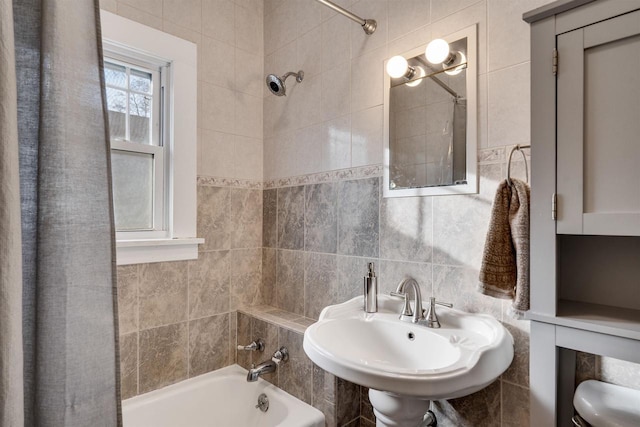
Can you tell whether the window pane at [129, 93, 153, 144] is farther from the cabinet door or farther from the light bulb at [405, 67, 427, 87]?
the cabinet door

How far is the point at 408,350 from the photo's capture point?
4.27ft

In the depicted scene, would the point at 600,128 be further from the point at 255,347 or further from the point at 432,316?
the point at 255,347

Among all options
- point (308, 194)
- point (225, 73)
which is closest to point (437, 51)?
point (308, 194)

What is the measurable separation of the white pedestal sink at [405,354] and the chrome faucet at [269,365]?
49 cm

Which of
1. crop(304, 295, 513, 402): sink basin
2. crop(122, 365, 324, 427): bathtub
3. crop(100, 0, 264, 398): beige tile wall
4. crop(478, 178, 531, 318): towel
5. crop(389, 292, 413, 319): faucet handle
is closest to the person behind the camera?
crop(304, 295, 513, 402): sink basin

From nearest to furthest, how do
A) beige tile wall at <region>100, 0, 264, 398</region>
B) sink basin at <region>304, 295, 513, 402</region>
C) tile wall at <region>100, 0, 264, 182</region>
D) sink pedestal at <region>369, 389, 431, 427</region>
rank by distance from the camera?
1. sink basin at <region>304, 295, 513, 402</region>
2. sink pedestal at <region>369, 389, 431, 427</region>
3. beige tile wall at <region>100, 0, 264, 398</region>
4. tile wall at <region>100, 0, 264, 182</region>

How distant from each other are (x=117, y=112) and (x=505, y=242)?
6.12 ft

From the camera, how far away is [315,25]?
1948 millimetres

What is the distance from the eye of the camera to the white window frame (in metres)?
1.80

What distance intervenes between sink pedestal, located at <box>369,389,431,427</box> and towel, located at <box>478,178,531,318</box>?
44cm

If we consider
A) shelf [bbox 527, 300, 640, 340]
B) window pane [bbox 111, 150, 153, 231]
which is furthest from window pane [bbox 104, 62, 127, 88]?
shelf [bbox 527, 300, 640, 340]

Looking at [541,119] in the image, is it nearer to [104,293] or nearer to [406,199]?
[406,199]

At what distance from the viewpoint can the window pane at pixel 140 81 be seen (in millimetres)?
1854

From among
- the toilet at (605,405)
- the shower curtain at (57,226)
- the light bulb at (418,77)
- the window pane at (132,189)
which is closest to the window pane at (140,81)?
the window pane at (132,189)
